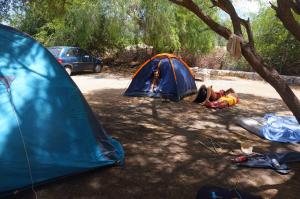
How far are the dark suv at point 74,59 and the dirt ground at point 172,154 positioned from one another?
582 cm

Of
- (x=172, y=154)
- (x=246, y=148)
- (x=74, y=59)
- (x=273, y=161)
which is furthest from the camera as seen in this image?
(x=74, y=59)

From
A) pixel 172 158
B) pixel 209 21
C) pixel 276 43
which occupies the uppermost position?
pixel 276 43

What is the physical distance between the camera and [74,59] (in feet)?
53.6

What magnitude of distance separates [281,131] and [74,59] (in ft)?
37.3

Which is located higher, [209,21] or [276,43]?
[276,43]

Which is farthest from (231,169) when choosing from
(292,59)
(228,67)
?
(228,67)

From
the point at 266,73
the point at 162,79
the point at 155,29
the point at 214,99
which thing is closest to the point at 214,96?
the point at 214,99

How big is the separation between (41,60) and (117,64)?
52.2 feet

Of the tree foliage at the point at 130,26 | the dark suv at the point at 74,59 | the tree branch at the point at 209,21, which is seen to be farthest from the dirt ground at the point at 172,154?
the tree foliage at the point at 130,26

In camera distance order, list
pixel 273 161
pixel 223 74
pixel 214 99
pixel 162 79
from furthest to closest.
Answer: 1. pixel 223 74
2. pixel 162 79
3. pixel 214 99
4. pixel 273 161

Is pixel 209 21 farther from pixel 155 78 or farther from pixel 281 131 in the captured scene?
pixel 155 78

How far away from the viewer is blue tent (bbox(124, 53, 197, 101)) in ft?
35.0

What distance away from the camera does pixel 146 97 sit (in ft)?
35.7

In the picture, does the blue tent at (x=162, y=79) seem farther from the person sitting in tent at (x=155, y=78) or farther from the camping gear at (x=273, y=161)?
the camping gear at (x=273, y=161)
